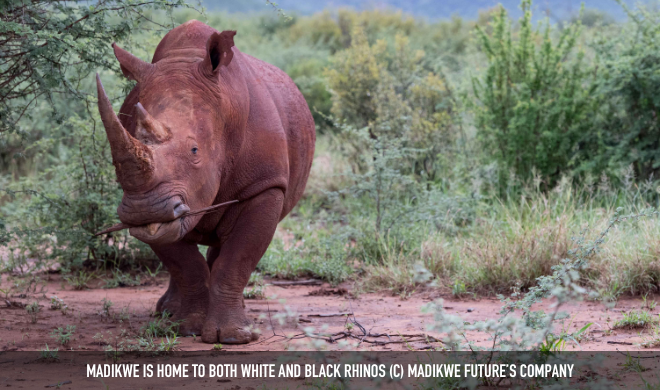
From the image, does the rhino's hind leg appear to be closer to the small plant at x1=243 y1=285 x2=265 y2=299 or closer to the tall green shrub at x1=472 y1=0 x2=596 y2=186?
the small plant at x1=243 y1=285 x2=265 y2=299

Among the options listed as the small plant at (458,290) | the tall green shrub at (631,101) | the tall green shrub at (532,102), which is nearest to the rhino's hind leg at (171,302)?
the small plant at (458,290)

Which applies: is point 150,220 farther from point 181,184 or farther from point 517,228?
point 517,228

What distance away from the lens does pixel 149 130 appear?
3676 mm

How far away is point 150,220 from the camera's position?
12.0ft

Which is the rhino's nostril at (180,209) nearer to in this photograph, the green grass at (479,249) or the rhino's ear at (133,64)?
the rhino's ear at (133,64)

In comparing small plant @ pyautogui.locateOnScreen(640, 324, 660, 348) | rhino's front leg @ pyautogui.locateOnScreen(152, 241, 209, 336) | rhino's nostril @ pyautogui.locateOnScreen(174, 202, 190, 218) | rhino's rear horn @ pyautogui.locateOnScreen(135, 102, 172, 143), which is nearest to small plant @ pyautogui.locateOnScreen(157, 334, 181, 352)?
rhino's front leg @ pyautogui.locateOnScreen(152, 241, 209, 336)

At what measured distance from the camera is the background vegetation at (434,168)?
557 centimetres

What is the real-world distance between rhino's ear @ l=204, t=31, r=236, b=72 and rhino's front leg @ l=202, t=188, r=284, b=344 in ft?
2.89

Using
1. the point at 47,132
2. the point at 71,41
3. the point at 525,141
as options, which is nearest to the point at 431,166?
the point at 525,141

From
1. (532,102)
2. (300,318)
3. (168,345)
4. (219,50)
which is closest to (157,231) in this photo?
(168,345)

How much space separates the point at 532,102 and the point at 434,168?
1.82 metres

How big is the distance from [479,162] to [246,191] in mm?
5097

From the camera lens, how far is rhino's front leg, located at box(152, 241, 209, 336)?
15.3 ft

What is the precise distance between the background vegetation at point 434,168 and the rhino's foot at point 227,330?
146 cm
